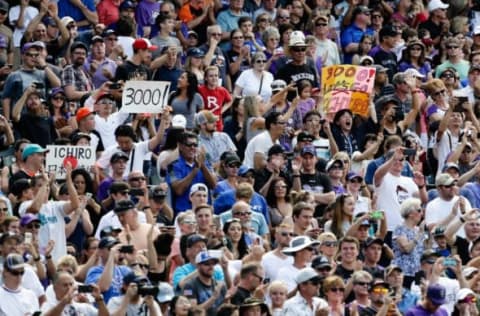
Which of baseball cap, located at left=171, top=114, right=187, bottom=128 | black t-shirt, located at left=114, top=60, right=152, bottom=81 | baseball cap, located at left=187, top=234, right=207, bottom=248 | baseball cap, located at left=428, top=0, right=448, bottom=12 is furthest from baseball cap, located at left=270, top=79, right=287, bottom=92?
baseball cap, located at left=187, top=234, right=207, bottom=248

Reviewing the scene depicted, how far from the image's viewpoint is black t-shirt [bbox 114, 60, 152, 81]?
86.5ft

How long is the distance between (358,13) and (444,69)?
1.83 meters

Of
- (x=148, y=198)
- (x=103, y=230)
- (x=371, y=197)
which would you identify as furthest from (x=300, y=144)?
(x=103, y=230)

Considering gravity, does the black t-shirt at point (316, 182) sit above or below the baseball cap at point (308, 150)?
below

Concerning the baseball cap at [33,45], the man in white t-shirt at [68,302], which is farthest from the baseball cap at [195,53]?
the man in white t-shirt at [68,302]

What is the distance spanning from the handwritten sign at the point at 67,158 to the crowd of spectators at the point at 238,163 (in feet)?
0.25

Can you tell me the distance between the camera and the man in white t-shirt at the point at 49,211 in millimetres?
21875

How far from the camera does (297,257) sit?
2148 centimetres

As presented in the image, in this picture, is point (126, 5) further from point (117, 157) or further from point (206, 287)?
point (206, 287)

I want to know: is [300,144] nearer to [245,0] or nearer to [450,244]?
[450,244]

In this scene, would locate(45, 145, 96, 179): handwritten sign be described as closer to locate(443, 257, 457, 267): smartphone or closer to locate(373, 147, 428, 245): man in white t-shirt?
locate(373, 147, 428, 245): man in white t-shirt

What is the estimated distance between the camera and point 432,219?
24672 mm

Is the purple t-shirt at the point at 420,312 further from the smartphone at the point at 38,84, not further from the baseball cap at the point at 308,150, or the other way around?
the smartphone at the point at 38,84

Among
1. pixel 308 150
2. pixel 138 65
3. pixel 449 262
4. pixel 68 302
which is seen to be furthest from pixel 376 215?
pixel 68 302
